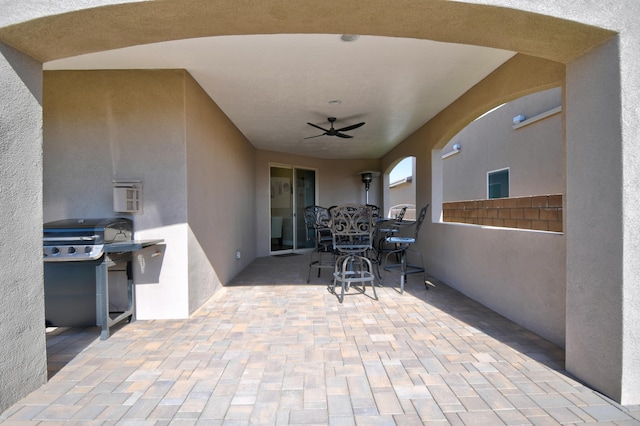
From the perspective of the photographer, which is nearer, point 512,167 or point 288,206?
point 288,206

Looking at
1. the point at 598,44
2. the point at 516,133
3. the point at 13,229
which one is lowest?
the point at 13,229

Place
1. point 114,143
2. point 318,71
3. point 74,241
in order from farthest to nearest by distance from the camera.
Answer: point 318,71
point 114,143
point 74,241

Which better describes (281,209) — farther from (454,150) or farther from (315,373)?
(454,150)

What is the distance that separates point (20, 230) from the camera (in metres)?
1.69

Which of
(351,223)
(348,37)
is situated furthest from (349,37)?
(351,223)

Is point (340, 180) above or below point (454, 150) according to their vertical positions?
below

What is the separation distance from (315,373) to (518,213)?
95.8 inches

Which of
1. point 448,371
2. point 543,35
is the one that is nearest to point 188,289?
point 448,371

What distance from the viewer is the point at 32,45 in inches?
67.4

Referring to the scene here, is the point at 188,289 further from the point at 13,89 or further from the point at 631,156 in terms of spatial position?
the point at 631,156

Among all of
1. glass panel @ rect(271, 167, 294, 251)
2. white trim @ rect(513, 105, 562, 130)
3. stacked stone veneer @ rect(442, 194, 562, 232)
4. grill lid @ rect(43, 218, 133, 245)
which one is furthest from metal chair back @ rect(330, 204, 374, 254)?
white trim @ rect(513, 105, 562, 130)

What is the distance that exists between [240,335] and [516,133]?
26.2 ft

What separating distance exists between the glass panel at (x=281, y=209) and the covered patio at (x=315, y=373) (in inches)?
161

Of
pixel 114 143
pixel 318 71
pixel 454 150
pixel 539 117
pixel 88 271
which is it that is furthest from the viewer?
pixel 454 150
